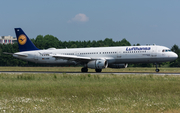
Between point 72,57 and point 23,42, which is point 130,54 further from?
point 23,42

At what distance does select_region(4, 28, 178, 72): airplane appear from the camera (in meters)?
38.2

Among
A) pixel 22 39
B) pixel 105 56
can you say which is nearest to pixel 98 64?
pixel 105 56

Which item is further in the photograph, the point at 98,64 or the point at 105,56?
the point at 105,56

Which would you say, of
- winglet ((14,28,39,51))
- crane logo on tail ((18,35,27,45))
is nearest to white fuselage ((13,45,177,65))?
winglet ((14,28,39,51))

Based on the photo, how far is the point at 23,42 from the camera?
1875 inches

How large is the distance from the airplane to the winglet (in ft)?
4.45

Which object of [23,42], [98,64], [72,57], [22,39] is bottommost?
[98,64]

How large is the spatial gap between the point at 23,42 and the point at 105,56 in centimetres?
1652

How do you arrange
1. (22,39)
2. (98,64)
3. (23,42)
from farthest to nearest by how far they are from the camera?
(22,39), (23,42), (98,64)

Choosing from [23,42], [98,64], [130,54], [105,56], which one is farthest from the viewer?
[23,42]

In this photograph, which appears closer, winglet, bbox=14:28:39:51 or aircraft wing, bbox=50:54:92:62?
aircraft wing, bbox=50:54:92:62

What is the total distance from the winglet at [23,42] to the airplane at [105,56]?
4.45 ft

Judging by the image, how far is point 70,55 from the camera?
43.6 meters

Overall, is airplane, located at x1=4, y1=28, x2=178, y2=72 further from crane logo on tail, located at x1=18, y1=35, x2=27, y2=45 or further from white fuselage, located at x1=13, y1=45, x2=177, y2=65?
crane logo on tail, located at x1=18, y1=35, x2=27, y2=45
